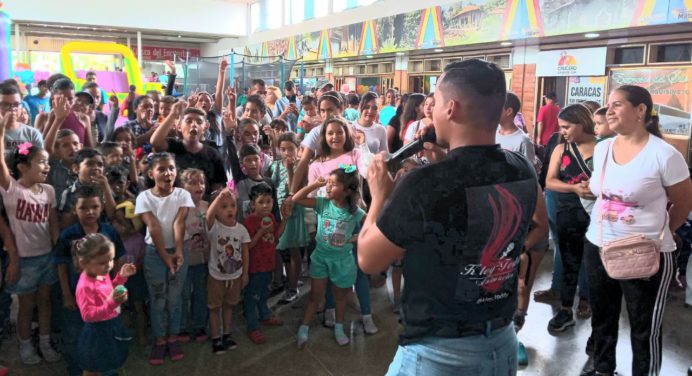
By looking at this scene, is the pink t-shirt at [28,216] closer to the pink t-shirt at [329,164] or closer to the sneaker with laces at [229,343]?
the sneaker with laces at [229,343]

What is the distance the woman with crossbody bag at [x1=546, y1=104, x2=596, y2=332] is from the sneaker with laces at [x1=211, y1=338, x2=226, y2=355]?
7.56 ft

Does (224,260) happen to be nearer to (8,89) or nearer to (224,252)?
(224,252)

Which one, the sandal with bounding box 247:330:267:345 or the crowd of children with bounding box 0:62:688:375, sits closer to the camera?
the crowd of children with bounding box 0:62:688:375

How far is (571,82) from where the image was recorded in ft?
30.5

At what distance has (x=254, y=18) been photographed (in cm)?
2539

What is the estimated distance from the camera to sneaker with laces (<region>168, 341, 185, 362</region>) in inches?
122

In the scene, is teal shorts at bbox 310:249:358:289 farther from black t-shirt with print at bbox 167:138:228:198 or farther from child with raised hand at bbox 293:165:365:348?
black t-shirt with print at bbox 167:138:228:198

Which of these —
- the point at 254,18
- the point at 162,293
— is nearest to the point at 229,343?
the point at 162,293

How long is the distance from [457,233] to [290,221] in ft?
8.82

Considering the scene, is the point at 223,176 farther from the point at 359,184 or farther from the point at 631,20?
the point at 631,20

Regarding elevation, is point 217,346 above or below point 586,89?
below

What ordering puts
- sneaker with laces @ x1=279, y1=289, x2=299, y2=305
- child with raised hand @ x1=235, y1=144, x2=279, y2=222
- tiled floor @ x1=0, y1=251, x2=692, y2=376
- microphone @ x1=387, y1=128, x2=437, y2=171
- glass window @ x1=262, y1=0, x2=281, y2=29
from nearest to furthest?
microphone @ x1=387, y1=128, x2=437, y2=171 < tiled floor @ x1=0, y1=251, x2=692, y2=376 < child with raised hand @ x1=235, y1=144, x2=279, y2=222 < sneaker with laces @ x1=279, y1=289, x2=299, y2=305 < glass window @ x1=262, y1=0, x2=281, y2=29

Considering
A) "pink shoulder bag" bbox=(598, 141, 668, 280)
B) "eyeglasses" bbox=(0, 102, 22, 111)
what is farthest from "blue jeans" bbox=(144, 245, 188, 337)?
"pink shoulder bag" bbox=(598, 141, 668, 280)

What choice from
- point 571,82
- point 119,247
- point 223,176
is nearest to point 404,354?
point 119,247
